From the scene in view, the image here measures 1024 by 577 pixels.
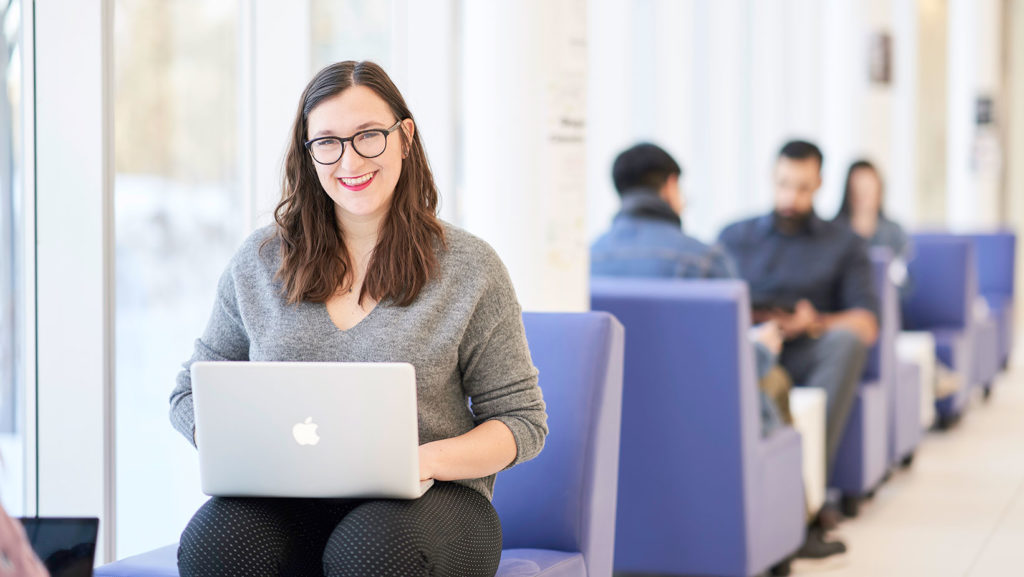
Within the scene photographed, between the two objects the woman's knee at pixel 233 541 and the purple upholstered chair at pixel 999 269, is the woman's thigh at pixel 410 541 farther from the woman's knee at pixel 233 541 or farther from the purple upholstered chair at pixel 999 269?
the purple upholstered chair at pixel 999 269

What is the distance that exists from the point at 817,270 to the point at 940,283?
188cm

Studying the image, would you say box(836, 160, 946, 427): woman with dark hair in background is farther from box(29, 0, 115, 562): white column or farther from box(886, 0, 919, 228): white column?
box(29, 0, 115, 562): white column

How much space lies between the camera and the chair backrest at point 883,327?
4.28 m

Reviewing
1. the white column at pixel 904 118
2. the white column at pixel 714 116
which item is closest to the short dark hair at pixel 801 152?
the white column at pixel 714 116

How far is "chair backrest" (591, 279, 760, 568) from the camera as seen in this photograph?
300cm

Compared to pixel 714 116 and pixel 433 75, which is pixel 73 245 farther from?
pixel 714 116

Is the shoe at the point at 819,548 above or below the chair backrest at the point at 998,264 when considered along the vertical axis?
below

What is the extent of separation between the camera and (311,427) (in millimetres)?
1803

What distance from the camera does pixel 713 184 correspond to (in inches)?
257

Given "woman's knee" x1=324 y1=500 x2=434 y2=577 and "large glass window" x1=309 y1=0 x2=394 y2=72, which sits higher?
"large glass window" x1=309 y1=0 x2=394 y2=72

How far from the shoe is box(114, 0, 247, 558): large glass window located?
1679 millimetres

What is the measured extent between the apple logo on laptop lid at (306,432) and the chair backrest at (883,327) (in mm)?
2868

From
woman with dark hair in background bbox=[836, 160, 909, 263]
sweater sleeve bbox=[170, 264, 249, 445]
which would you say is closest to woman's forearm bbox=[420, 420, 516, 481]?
sweater sleeve bbox=[170, 264, 249, 445]

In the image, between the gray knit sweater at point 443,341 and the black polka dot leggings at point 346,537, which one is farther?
the gray knit sweater at point 443,341
